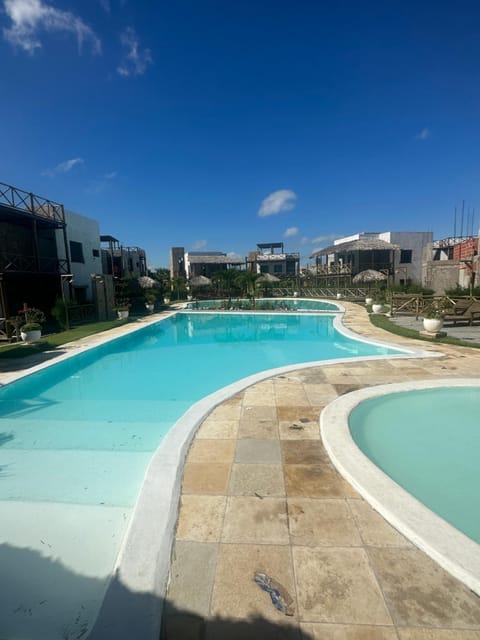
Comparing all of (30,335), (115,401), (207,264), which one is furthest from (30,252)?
(207,264)

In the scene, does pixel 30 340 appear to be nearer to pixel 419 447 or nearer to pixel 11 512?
pixel 11 512

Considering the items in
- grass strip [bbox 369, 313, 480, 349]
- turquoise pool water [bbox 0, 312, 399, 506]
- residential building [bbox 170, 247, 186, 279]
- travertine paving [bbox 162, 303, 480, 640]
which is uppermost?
residential building [bbox 170, 247, 186, 279]

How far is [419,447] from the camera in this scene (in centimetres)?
487

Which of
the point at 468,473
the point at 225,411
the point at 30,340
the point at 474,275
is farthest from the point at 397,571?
the point at 474,275

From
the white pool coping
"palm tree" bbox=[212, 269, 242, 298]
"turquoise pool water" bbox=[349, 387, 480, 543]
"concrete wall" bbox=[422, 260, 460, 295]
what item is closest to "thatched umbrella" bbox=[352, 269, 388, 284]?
"concrete wall" bbox=[422, 260, 460, 295]

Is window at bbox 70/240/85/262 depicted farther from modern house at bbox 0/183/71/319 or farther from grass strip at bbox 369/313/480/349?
grass strip at bbox 369/313/480/349

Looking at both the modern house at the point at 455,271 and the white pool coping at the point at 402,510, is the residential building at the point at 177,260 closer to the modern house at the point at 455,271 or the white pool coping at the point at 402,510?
the modern house at the point at 455,271

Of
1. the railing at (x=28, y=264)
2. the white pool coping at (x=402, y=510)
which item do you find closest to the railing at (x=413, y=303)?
the white pool coping at (x=402, y=510)

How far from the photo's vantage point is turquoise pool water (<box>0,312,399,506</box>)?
4.41m

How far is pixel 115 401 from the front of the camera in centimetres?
748

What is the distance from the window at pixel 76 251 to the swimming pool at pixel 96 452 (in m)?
9.56

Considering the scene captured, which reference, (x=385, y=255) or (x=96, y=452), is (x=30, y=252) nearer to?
(x=96, y=452)

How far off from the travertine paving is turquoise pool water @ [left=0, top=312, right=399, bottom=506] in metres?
1.46

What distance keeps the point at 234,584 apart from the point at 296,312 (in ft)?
65.4
